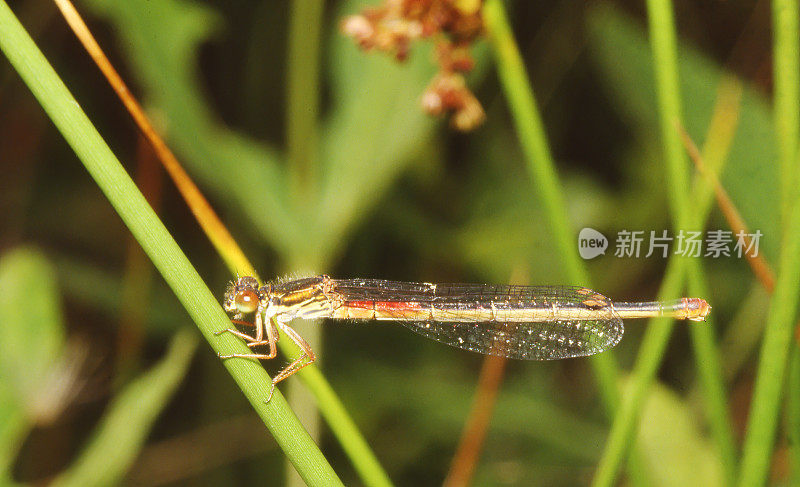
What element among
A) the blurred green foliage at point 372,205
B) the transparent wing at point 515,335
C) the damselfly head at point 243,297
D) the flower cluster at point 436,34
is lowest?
the transparent wing at point 515,335

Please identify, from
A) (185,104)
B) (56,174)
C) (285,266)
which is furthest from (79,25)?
(56,174)

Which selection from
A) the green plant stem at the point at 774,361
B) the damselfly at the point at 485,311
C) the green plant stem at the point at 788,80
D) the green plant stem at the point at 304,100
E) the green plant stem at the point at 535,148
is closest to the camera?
the green plant stem at the point at 774,361

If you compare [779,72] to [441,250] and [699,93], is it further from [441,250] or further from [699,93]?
[441,250]

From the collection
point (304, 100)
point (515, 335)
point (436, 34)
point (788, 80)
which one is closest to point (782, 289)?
point (788, 80)

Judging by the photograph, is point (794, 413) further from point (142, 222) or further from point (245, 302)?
point (142, 222)

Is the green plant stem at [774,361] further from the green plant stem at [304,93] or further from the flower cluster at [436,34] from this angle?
the green plant stem at [304,93]

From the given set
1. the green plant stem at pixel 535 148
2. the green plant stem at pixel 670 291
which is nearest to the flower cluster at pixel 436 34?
the green plant stem at pixel 535 148
